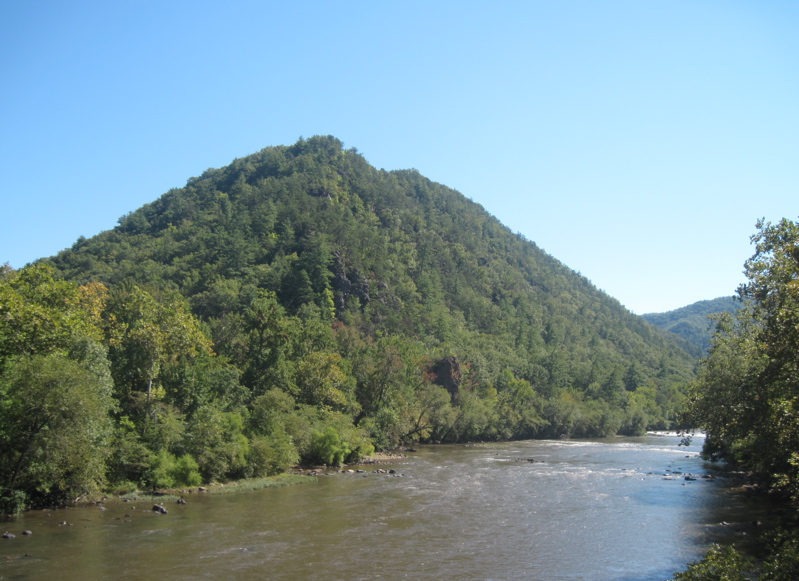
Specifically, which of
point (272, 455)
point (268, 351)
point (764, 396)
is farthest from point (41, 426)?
point (764, 396)

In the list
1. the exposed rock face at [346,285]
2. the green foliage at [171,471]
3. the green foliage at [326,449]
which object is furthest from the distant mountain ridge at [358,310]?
the green foliage at [171,471]

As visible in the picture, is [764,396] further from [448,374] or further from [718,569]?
[448,374]

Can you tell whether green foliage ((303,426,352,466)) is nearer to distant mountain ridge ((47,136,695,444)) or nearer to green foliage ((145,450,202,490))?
distant mountain ridge ((47,136,695,444))

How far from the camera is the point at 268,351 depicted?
69.6 meters

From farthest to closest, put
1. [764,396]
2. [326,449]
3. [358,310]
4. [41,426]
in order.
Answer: [358,310], [326,449], [764,396], [41,426]

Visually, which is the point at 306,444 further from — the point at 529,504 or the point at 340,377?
the point at 529,504

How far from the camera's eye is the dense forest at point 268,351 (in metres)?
36.3

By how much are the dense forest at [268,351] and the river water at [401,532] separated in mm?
5404

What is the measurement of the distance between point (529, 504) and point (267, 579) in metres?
23.1

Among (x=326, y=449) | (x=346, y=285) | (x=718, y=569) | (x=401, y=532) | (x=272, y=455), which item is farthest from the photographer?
(x=346, y=285)

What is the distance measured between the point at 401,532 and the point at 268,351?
138ft

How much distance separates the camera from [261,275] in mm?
125500

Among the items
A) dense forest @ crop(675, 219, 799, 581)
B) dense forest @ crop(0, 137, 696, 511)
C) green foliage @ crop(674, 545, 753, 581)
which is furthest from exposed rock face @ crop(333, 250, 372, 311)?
green foliage @ crop(674, 545, 753, 581)

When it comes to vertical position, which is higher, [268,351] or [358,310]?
[358,310]
